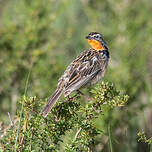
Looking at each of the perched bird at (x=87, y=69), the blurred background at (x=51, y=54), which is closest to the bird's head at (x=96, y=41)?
the perched bird at (x=87, y=69)

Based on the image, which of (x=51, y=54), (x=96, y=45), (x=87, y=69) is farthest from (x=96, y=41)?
(x=51, y=54)

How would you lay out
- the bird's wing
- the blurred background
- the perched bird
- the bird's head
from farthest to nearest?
1. the blurred background
2. the bird's head
3. the bird's wing
4. the perched bird

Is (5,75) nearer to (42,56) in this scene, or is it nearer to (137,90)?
(42,56)

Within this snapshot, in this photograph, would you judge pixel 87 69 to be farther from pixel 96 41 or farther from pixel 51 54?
pixel 51 54

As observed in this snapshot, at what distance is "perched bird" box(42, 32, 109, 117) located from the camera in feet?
17.0

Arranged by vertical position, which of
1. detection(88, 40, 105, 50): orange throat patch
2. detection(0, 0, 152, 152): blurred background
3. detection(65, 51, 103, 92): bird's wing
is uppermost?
detection(0, 0, 152, 152): blurred background

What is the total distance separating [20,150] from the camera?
3344 mm

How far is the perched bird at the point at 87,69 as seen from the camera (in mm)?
5173

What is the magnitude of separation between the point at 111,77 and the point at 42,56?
137 centimetres

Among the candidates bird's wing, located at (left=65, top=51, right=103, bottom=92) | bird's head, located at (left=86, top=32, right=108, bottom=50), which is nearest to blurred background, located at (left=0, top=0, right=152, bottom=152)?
bird's head, located at (left=86, top=32, right=108, bottom=50)

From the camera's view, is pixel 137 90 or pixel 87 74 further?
pixel 137 90

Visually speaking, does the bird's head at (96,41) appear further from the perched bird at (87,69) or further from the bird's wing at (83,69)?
the bird's wing at (83,69)

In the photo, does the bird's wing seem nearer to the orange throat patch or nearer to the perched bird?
the perched bird

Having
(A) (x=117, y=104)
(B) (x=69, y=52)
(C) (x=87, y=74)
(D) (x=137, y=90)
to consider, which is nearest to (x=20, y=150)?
(A) (x=117, y=104)
